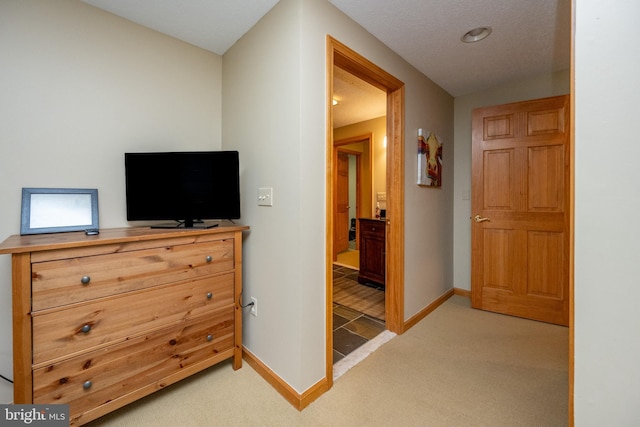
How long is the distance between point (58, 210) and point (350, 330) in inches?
90.2

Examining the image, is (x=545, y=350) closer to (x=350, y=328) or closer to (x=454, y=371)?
(x=454, y=371)

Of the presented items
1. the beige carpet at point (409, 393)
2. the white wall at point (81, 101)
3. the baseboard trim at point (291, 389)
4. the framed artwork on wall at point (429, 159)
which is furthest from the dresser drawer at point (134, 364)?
the framed artwork on wall at point (429, 159)

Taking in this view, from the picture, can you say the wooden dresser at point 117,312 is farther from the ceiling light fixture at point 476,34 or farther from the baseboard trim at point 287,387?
the ceiling light fixture at point 476,34

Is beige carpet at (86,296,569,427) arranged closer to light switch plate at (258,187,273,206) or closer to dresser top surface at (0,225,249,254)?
dresser top surface at (0,225,249,254)

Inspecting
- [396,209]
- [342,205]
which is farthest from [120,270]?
[342,205]

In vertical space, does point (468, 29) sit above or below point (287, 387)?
above

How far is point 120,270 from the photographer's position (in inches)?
52.2

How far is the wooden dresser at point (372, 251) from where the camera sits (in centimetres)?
342

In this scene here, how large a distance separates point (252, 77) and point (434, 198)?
2.14m

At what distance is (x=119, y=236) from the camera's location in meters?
1.33

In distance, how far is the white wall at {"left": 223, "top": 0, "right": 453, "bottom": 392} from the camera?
146cm

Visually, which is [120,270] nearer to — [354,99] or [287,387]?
[287,387]

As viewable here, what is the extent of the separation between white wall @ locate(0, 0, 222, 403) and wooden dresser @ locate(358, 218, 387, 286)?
244cm

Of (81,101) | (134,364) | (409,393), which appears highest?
(81,101)
